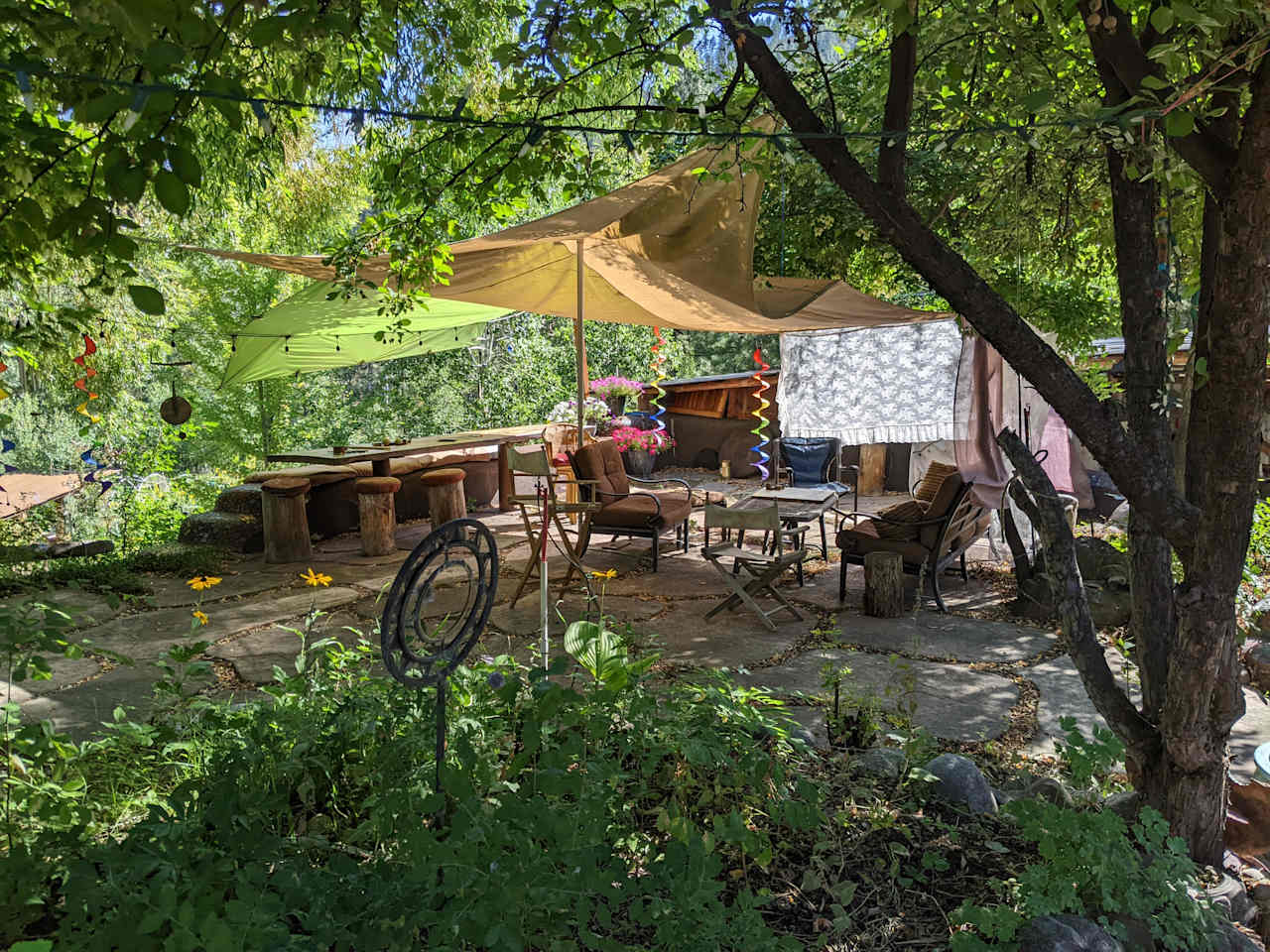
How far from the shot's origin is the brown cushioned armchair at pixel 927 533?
5.31 m

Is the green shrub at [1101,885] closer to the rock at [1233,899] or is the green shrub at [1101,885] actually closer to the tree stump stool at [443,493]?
the rock at [1233,899]

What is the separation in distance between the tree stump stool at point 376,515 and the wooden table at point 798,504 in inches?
113

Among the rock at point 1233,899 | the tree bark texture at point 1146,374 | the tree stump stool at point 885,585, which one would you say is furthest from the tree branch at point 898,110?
the tree stump stool at point 885,585

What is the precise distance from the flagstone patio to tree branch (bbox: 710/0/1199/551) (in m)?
0.93

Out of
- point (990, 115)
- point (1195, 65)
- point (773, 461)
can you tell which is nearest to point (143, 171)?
point (990, 115)

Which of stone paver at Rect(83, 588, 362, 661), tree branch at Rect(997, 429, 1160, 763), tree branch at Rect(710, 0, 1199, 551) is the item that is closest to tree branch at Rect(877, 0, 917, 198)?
tree branch at Rect(710, 0, 1199, 551)

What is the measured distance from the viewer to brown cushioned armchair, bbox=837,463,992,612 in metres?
5.31

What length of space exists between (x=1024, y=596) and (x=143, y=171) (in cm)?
508

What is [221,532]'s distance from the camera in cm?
702

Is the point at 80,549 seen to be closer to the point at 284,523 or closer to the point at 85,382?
the point at 85,382

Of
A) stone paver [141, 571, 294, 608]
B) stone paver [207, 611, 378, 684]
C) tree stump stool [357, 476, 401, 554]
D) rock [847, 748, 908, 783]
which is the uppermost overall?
tree stump stool [357, 476, 401, 554]

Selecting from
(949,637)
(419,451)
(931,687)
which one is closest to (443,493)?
(419,451)

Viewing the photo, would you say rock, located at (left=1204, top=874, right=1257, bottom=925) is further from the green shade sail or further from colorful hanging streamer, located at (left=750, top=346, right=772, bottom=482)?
colorful hanging streamer, located at (left=750, top=346, right=772, bottom=482)

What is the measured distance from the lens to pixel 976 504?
5641 millimetres
